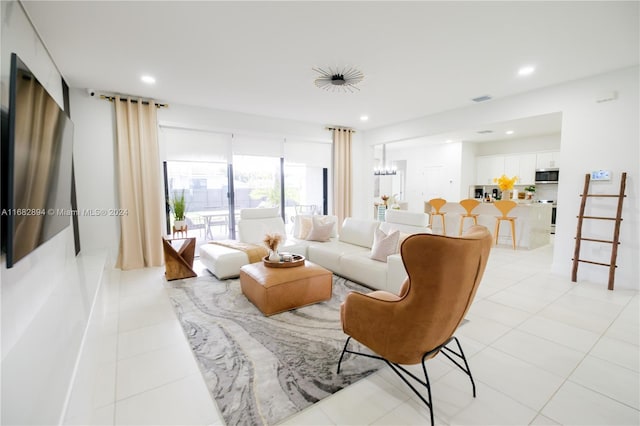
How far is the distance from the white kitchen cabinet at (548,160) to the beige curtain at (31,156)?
959 centimetres

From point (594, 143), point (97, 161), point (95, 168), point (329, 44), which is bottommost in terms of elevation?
point (95, 168)

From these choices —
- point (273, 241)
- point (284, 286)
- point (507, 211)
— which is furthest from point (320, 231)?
point (507, 211)

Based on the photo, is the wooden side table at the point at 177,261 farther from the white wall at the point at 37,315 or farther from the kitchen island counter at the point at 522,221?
the kitchen island counter at the point at 522,221

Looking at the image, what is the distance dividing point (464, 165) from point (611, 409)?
7.77 m

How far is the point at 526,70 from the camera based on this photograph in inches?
137

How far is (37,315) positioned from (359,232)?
11.6 ft

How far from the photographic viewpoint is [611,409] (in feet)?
5.49

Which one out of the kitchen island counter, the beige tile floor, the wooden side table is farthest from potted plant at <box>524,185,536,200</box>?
the wooden side table

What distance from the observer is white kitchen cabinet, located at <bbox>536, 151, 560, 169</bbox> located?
7312mm

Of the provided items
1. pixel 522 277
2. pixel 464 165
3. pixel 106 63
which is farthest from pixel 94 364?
pixel 464 165

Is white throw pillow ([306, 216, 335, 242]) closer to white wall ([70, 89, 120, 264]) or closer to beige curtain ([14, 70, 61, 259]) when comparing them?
white wall ([70, 89, 120, 264])

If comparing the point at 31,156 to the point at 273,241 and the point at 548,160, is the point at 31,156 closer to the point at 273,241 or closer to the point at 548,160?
the point at 273,241

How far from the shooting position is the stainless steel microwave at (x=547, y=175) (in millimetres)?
7285

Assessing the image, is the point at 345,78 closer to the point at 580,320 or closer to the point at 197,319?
the point at 197,319
